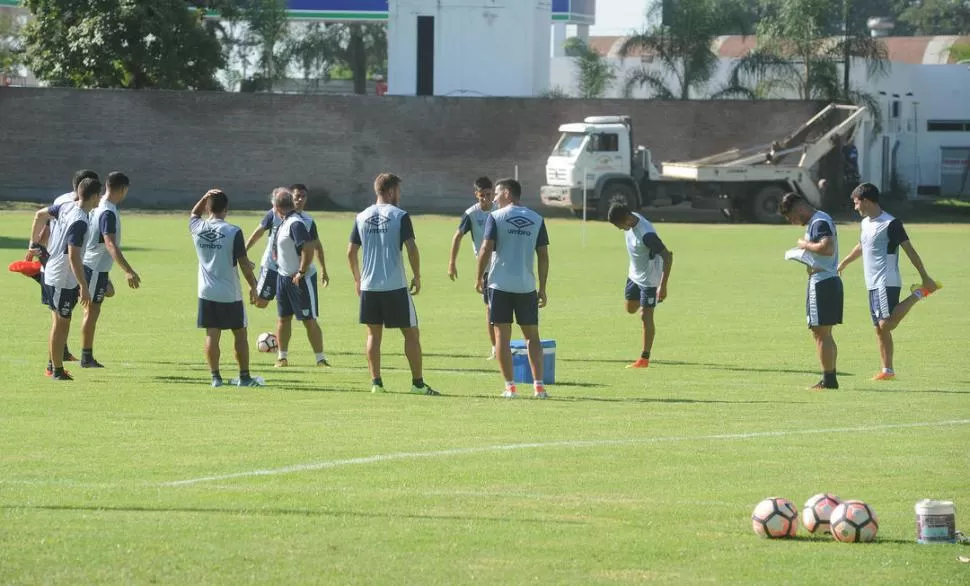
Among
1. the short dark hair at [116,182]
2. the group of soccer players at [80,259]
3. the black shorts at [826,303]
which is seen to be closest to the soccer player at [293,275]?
the short dark hair at [116,182]

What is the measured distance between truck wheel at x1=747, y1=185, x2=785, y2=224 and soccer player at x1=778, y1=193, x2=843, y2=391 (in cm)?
3316

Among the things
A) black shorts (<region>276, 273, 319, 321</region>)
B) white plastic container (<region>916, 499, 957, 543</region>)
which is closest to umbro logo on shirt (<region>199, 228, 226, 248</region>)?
black shorts (<region>276, 273, 319, 321</region>)

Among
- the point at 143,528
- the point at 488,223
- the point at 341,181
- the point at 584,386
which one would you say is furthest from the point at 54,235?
the point at 341,181

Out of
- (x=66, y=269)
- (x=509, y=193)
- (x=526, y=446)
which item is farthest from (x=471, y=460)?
(x=66, y=269)

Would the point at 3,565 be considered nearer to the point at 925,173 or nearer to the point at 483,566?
the point at 483,566

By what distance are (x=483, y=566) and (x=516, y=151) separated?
148 feet

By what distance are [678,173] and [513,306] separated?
1357 inches

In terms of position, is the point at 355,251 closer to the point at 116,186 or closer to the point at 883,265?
the point at 116,186

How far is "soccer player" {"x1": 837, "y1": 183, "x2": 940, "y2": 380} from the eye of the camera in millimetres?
14633

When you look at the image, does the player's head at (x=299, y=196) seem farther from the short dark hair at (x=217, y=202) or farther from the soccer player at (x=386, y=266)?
the soccer player at (x=386, y=266)

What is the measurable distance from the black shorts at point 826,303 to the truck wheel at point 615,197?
3107cm

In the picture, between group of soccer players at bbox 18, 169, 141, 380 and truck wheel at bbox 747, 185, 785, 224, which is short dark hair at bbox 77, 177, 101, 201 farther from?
truck wheel at bbox 747, 185, 785, 224

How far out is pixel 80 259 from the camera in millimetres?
13867

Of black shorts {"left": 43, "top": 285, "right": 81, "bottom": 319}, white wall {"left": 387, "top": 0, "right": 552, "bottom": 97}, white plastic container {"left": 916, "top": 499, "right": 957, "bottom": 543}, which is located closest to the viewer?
white plastic container {"left": 916, "top": 499, "right": 957, "bottom": 543}
